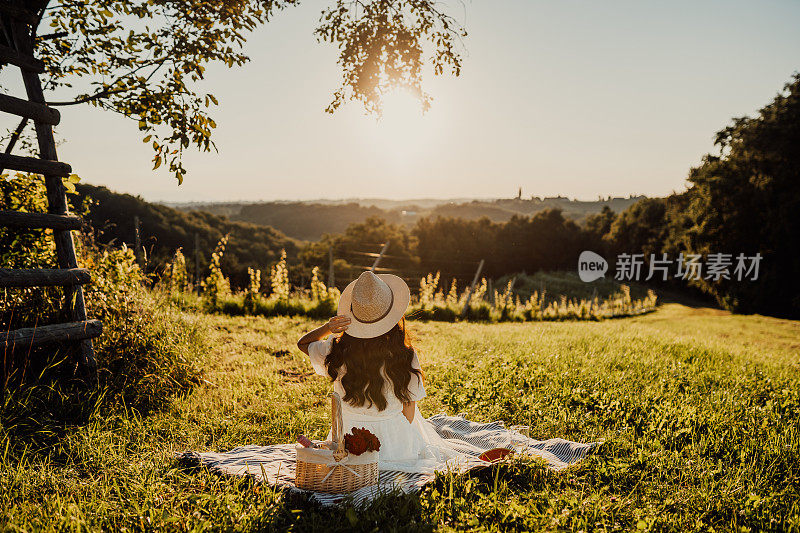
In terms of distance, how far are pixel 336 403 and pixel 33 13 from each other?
5.22m

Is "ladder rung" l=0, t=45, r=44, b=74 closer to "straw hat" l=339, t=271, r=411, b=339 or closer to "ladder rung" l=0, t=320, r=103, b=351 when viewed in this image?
"ladder rung" l=0, t=320, r=103, b=351

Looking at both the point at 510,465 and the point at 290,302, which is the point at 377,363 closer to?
the point at 510,465

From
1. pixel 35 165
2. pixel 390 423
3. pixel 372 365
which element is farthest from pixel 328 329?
pixel 35 165

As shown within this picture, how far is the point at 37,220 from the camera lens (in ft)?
15.3

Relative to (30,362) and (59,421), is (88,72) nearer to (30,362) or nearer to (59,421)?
(30,362)

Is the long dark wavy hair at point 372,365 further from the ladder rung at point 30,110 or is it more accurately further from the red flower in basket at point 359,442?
the ladder rung at point 30,110

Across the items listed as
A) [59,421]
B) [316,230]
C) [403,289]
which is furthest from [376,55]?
[316,230]

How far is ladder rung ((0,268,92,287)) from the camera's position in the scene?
4.35 meters

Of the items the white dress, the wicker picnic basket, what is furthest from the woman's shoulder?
the wicker picnic basket

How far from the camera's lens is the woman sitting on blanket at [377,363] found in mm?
3334

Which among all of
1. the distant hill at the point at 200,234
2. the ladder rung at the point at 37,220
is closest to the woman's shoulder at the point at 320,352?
the ladder rung at the point at 37,220

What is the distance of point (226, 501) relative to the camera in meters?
2.89

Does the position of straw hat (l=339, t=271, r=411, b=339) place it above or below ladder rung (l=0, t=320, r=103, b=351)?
above

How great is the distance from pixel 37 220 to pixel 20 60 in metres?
1.62
